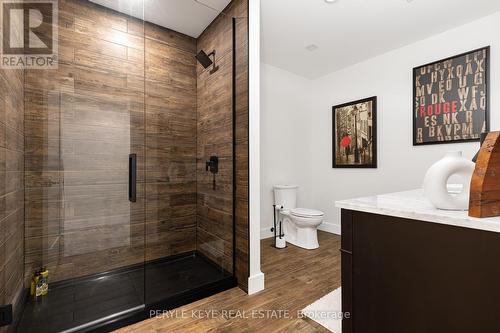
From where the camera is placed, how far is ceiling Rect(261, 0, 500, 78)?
88.4 inches

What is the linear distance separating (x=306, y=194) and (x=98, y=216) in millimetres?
2971

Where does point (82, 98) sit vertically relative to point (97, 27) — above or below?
below

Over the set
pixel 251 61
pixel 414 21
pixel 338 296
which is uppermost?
pixel 414 21

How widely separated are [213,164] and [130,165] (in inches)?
32.3

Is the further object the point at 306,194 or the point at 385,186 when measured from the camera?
the point at 306,194

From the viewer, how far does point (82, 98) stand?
2.20m

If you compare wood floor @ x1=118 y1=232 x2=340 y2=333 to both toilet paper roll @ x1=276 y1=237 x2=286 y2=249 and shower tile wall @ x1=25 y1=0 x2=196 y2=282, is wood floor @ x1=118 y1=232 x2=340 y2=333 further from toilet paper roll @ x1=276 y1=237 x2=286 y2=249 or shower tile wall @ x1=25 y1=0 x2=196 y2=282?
shower tile wall @ x1=25 y1=0 x2=196 y2=282

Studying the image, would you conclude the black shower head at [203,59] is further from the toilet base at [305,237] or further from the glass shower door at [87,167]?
the toilet base at [305,237]

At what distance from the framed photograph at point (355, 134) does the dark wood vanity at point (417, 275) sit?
8.07ft

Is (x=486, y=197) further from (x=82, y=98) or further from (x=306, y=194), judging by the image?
(x=306, y=194)

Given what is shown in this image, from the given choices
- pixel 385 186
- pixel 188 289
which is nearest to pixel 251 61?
pixel 188 289

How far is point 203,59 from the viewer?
106 inches

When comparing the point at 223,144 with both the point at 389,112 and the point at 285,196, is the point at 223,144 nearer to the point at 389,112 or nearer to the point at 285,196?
the point at 285,196

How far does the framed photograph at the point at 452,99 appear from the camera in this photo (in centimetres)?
239
